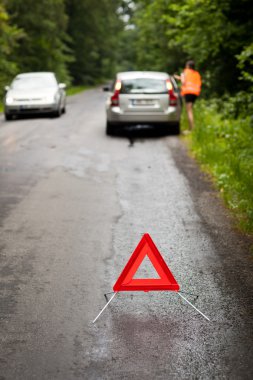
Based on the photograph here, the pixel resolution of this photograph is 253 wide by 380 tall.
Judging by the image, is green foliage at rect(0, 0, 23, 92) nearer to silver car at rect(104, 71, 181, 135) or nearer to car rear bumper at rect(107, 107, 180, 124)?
silver car at rect(104, 71, 181, 135)

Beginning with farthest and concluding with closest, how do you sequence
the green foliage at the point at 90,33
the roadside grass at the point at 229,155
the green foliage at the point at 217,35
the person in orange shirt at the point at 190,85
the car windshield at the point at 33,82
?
the green foliage at the point at 90,33
the car windshield at the point at 33,82
the green foliage at the point at 217,35
the person in orange shirt at the point at 190,85
the roadside grass at the point at 229,155

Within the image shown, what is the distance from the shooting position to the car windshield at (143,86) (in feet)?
55.3

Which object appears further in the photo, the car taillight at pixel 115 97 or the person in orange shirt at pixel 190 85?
the person in orange shirt at pixel 190 85

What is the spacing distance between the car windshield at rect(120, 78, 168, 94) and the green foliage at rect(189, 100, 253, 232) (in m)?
1.22

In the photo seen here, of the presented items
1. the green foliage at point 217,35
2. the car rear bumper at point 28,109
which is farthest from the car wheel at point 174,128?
the car rear bumper at point 28,109

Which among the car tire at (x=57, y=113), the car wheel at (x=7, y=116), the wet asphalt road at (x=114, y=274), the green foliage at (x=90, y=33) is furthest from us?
the green foliage at (x=90, y=33)

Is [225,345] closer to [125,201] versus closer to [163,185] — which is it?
[125,201]

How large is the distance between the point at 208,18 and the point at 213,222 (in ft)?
37.7

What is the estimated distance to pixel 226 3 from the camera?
668 inches

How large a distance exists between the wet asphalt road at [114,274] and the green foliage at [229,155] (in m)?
0.26

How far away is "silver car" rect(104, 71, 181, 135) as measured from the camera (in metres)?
16.7

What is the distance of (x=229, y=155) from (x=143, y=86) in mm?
5889

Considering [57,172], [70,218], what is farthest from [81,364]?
[57,172]

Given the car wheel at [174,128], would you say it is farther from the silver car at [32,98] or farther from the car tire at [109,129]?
the silver car at [32,98]
